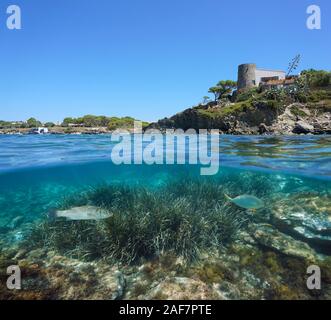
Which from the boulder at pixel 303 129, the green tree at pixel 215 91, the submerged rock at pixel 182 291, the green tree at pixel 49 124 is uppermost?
the green tree at pixel 215 91

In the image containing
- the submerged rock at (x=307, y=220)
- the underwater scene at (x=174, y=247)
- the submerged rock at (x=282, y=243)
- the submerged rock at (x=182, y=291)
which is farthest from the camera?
the submerged rock at (x=307, y=220)

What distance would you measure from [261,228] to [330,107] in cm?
4883

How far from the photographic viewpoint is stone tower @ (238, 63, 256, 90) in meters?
87.2

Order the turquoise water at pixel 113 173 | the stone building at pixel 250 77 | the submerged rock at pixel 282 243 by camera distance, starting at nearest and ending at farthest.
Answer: the submerged rock at pixel 282 243 → the turquoise water at pixel 113 173 → the stone building at pixel 250 77

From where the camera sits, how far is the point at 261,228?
8930 millimetres

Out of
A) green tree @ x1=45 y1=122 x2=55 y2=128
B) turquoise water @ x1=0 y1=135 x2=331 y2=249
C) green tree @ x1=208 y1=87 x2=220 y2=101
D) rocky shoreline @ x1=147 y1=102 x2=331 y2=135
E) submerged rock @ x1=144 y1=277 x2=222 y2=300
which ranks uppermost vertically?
green tree @ x1=208 y1=87 x2=220 y2=101

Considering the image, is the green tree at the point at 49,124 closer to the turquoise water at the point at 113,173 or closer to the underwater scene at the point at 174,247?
the turquoise water at the point at 113,173

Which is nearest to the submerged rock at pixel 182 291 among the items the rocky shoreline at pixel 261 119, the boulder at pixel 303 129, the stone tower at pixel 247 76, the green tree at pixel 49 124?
the boulder at pixel 303 129

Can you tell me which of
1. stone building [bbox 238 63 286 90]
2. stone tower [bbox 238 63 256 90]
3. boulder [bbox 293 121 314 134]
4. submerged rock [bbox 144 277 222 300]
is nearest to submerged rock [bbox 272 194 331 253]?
submerged rock [bbox 144 277 222 300]

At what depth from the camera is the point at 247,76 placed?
87.6 meters

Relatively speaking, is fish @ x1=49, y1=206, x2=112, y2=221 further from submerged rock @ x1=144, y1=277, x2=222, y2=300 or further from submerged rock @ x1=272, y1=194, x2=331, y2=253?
submerged rock @ x1=272, y1=194, x2=331, y2=253

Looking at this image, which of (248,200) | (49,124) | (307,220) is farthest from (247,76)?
(248,200)

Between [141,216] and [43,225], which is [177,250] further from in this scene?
[43,225]

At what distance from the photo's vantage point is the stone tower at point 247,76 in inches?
3433
